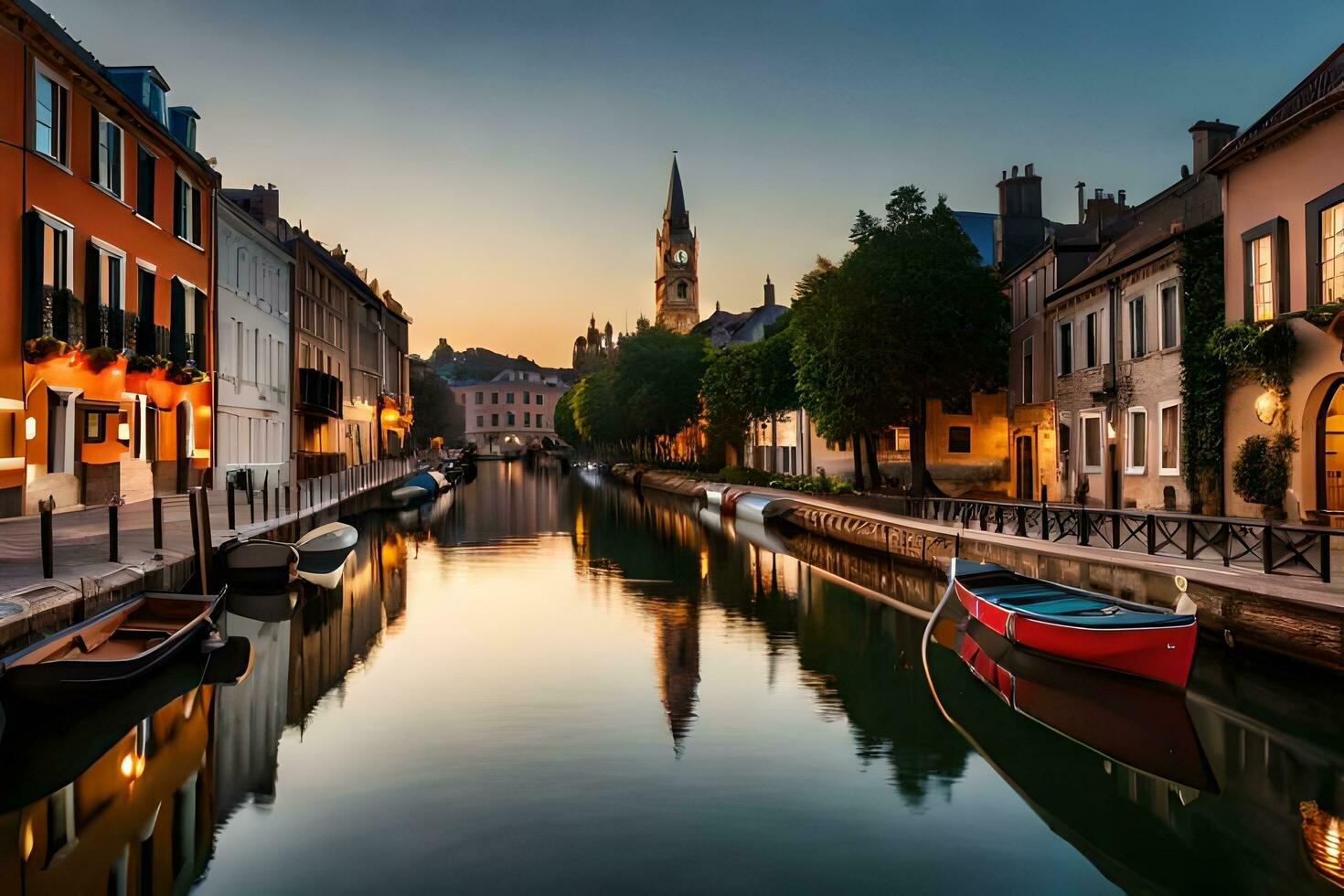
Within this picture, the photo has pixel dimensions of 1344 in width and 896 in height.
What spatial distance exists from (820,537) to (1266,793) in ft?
88.7

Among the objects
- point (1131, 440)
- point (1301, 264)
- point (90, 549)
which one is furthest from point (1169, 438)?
point (90, 549)

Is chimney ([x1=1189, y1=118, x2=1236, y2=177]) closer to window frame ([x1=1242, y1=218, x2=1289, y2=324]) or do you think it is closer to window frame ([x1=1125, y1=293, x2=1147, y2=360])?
window frame ([x1=1125, y1=293, x2=1147, y2=360])

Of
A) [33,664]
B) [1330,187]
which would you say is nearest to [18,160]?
[33,664]

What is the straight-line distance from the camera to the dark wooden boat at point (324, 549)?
23.0 meters

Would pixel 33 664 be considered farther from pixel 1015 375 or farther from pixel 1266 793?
pixel 1015 375

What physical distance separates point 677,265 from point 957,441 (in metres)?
104

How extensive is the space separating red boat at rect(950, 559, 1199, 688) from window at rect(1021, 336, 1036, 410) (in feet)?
68.0

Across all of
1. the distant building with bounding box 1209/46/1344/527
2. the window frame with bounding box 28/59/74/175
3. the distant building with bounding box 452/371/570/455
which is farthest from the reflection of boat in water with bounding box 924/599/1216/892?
the distant building with bounding box 452/371/570/455

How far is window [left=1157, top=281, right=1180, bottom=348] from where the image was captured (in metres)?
25.4

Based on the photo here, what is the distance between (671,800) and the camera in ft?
33.4

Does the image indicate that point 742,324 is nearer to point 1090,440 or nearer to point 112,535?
point 1090,440

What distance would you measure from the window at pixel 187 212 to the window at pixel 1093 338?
27.3 meters

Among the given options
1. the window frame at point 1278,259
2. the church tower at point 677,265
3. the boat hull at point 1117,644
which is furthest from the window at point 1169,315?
the church tower at point 677,265

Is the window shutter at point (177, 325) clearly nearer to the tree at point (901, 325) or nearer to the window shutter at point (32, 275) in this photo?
the window shutter at point (32, 275)
